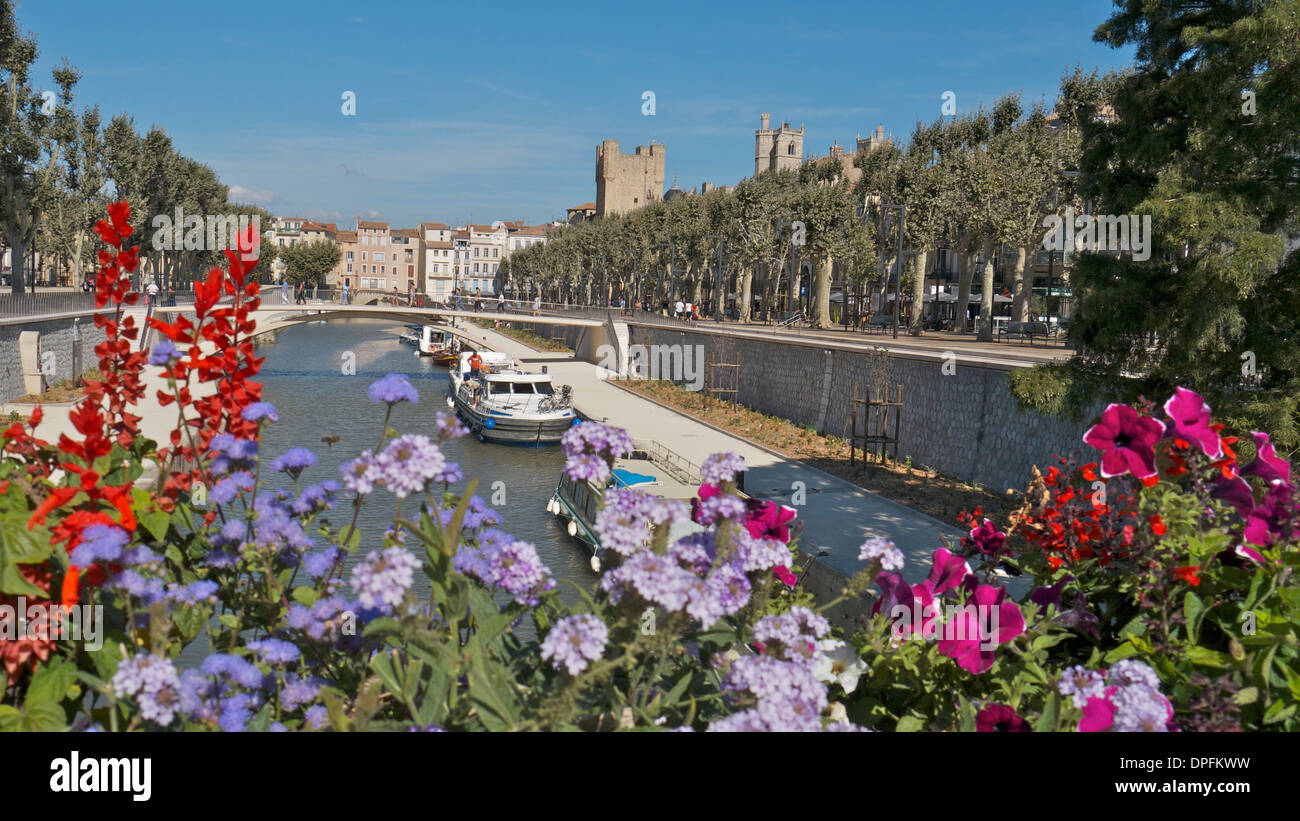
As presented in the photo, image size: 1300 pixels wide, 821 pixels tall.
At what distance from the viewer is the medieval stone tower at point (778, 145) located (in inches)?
4872

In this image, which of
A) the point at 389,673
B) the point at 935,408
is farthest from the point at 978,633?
the point at 935,408

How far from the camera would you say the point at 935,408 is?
2258 cm

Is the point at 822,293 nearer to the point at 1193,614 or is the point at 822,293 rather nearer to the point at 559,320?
the point at 559,320

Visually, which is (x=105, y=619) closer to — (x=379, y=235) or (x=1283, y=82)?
(x=1283, y=82)

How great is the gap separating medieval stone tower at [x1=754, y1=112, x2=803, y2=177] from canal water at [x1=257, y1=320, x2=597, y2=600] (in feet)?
224

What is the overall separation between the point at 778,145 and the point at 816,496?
11180 centimetres

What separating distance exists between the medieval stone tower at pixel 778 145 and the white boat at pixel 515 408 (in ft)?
311

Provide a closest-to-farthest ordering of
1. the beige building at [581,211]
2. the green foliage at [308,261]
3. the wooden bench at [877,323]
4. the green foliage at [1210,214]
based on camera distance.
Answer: the green foliage at [1210,214]
the wooden bench at [877,323]
the green foliage at [308,261]
the beige building at [581,211]

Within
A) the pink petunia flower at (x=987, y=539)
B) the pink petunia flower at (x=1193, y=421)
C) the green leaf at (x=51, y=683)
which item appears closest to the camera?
the green leaf at (x=51, y=683)

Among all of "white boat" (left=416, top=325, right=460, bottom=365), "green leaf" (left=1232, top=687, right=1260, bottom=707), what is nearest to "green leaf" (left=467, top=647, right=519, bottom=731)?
"green leaf" (left=1232, top=687, right=1260, bottom=707)

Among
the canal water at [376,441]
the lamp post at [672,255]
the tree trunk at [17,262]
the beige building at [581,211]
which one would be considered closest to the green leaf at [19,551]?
the canal water at [376,441]

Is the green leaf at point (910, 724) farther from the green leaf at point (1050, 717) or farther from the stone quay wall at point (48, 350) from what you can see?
the stone quay wall at point (48, 350)

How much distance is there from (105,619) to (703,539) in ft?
5.21
